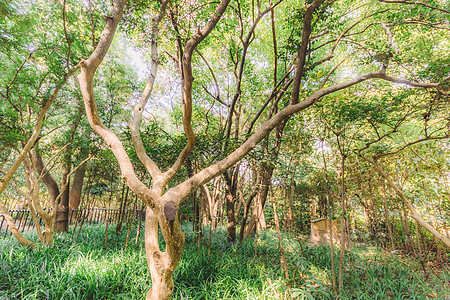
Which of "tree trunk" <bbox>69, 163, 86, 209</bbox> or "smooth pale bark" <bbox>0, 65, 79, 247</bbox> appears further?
"tree trunk" <bbox>69, 163, 86, 209</bbox>

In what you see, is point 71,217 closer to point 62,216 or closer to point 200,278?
point 62,216

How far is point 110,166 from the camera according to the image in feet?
17.0

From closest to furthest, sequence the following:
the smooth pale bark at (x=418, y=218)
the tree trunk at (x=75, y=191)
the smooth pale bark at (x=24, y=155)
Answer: the smooth pale bark at (x=418, y=218) < the smooth pale bark at (x=24, y=155) < the tree trunk at (x=75, y=191)

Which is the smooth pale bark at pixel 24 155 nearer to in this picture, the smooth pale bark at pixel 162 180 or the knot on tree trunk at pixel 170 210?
the smooth pale bark at pixel 162 180

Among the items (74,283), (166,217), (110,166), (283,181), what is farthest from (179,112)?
(166,217)

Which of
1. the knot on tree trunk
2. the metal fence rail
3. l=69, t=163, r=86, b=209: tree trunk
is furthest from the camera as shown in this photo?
l=69, t=163, r=86, b=209: tree trunk

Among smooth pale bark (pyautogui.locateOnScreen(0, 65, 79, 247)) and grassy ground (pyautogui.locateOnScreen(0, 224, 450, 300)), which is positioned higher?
smooth pale bark (pyautogui.locateOnScreen(0, 65, 79, 247))

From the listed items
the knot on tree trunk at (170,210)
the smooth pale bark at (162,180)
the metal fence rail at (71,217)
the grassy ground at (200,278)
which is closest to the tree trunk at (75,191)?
the metal fence rail at (71,217)

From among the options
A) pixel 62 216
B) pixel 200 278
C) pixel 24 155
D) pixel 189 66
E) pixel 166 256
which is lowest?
pixel 200 278

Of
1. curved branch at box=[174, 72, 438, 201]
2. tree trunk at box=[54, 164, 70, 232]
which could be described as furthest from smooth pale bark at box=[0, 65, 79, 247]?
curved branch at box=[174, 72, 438, 201]

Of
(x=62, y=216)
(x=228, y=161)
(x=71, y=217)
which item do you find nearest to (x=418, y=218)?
(x=228, y=161)

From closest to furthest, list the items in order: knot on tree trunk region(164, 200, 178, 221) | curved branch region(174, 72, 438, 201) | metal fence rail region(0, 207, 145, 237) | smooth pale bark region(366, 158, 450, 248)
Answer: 1. knot on tree trunk region(164, 200, 178, 221)
2. curved branch region(174, 72, 438, 201)
3. smooth pale bark region(366, 158, 450, 248)
4. metal fence rail region(0, 207, 145, 237)

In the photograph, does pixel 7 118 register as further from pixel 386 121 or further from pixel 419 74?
pixel 419 74

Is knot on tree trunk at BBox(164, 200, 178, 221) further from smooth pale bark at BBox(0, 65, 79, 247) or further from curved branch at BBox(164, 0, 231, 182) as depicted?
smooth pale bark at BBox(0, 65, 79, 247)
